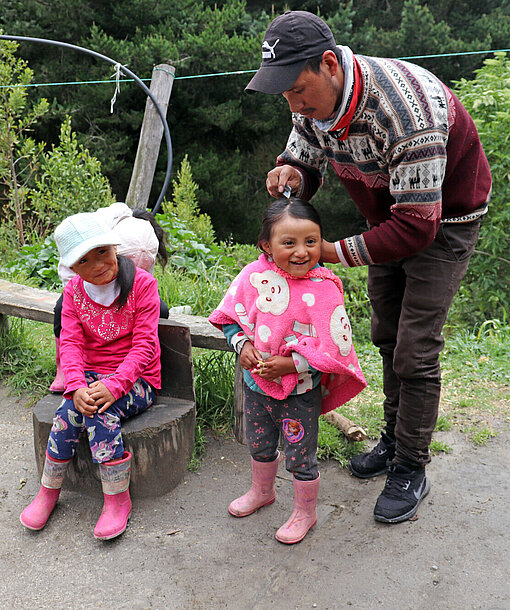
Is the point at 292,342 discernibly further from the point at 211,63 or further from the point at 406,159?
the point at 211,63

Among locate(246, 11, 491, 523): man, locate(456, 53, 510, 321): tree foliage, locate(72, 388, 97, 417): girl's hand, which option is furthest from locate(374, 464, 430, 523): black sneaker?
locate(456, 53, 510, 321): tree foliage

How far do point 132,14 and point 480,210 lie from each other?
11548 millimetres

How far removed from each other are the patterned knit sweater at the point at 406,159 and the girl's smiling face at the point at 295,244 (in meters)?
0.11

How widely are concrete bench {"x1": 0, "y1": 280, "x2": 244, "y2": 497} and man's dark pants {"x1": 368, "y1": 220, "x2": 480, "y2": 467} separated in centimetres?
97

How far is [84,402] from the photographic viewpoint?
2467 millimetres

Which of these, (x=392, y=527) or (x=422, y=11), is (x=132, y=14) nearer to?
(x=422, y=11)

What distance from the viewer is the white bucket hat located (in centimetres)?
246

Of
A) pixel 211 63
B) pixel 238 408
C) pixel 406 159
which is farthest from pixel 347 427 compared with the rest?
pixel 211 63

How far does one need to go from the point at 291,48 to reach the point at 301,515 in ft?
5.69

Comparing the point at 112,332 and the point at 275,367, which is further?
the point at 112,332

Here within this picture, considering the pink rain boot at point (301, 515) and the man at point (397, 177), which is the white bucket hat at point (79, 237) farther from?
the pink rain boot at point (301, 515)

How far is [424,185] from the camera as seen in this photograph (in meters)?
2.03

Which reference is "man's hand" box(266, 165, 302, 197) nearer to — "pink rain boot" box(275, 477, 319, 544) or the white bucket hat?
the white bucket hat

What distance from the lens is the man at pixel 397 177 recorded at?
2.02 meters
